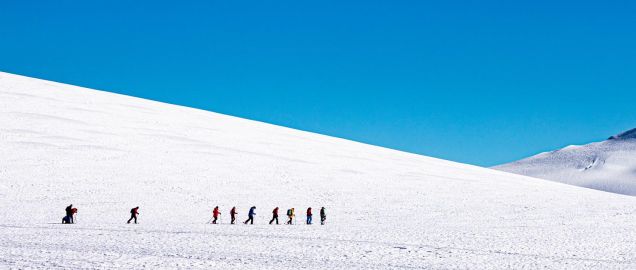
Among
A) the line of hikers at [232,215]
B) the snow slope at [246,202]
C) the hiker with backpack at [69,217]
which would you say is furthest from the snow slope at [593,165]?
the hiker with backpack at [69,217]

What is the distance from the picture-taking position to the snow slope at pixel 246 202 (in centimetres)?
1550

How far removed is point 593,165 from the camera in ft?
358

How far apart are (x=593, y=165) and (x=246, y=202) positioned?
299 ft

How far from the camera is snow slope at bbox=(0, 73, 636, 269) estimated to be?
1550 centimetres

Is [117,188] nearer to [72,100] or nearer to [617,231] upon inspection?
[617,231]

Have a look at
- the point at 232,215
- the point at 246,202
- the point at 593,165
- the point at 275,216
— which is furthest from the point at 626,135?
the point at 232,215

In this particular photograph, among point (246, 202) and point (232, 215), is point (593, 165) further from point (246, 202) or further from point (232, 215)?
point (232, 215)

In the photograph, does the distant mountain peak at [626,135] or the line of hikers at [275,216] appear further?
the distant mountain peak at [626,135]

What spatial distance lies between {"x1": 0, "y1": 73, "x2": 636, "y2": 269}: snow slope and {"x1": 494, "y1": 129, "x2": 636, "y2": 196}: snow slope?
4979cm

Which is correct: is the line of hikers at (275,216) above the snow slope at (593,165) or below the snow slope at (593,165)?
below

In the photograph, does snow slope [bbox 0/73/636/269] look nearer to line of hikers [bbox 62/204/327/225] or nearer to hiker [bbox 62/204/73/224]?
line of hikers [bbox 62/204/327/225]

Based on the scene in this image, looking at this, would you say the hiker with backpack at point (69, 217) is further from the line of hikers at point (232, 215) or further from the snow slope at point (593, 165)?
the snow slope at point (593, 165)

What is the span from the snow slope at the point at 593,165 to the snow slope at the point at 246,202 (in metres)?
49.8

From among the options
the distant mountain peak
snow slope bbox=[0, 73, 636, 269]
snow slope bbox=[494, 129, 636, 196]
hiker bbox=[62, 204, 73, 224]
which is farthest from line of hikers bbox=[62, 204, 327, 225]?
the distant mountain peak
